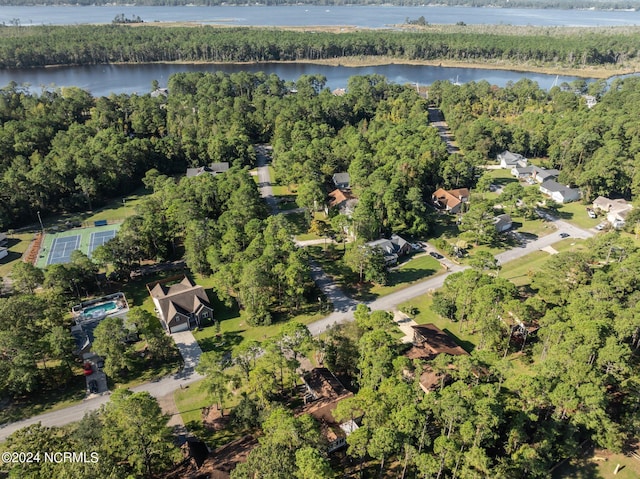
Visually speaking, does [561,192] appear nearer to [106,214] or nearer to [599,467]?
[599,467]

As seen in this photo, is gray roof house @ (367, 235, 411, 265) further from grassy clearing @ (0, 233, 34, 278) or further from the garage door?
grassy clearing @ (0, 233, 34, 278)

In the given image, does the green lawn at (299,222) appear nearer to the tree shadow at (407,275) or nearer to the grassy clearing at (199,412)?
the tree shadow at (407,275)

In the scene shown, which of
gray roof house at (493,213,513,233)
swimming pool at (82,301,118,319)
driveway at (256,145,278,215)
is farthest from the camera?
driveway at (256,145,278,215)

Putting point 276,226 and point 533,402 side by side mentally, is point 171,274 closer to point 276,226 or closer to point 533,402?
point 276,226

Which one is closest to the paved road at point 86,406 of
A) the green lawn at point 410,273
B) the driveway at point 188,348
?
the driveway at point 188,348

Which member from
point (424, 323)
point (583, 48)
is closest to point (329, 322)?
point (424, 323)

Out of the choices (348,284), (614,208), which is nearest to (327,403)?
(348,284)

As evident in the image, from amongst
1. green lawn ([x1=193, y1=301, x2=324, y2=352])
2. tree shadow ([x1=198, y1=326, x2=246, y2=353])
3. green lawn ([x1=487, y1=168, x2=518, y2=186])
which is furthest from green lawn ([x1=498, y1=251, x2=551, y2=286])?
tree shadow ([x1=198, y1=326, x2=246, y2=353])
